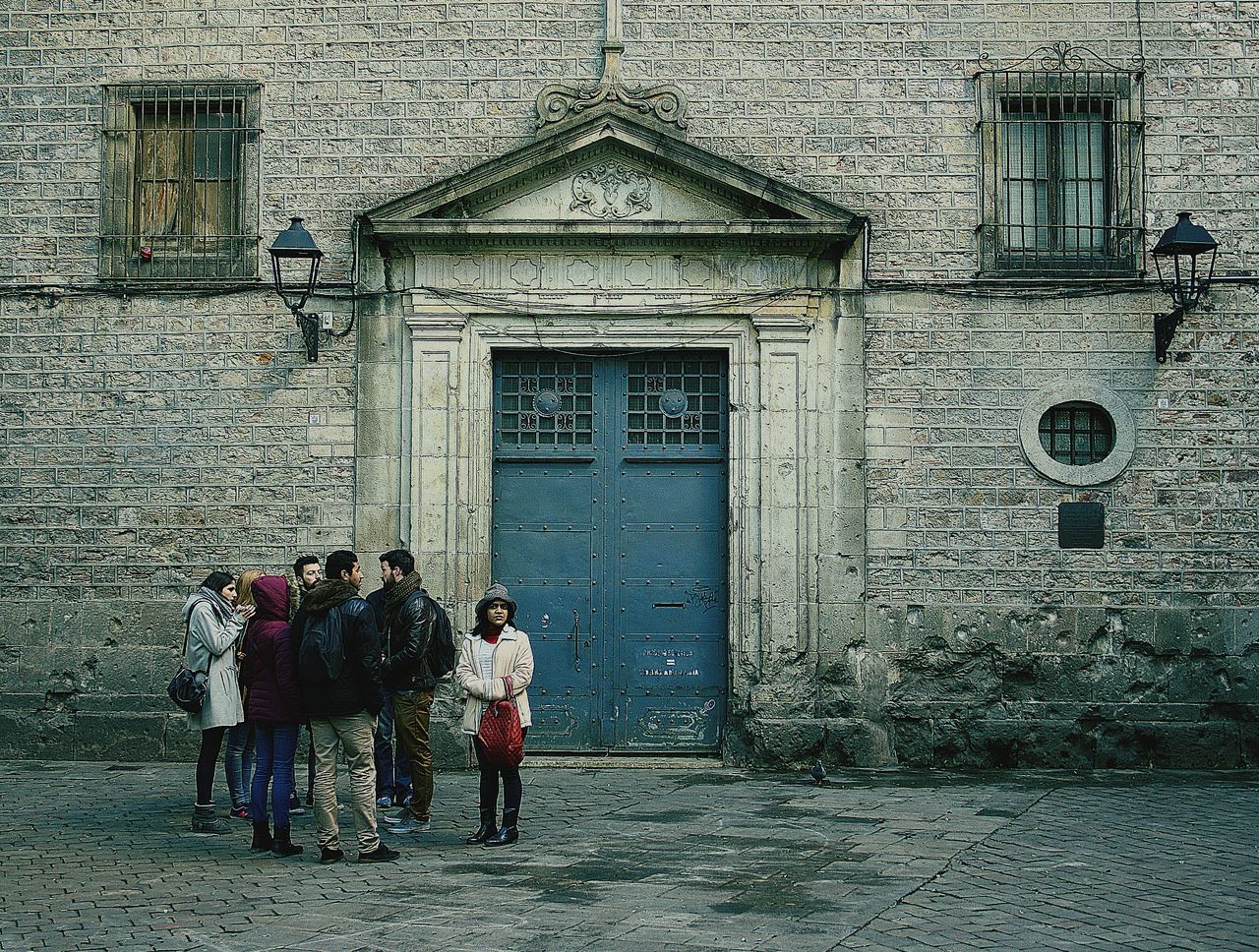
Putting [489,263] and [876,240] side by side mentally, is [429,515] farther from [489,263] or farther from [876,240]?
[876,240]

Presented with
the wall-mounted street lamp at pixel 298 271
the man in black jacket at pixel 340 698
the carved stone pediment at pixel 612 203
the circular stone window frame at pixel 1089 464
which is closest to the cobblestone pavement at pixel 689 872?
the man in black jacket at pixel 340 698

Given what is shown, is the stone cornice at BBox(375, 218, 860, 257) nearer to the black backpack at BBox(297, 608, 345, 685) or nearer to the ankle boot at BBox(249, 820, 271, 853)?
the black backpack at BBox(297, 608, 345, 685)

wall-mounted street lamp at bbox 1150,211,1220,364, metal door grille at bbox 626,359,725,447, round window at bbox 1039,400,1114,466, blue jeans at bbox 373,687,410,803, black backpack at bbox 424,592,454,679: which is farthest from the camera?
metal door grille at bbox 626,359,725,447

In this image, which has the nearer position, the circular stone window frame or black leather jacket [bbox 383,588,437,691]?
black leather jacket [bbox 383,588,437,691]

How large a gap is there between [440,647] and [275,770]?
1.41 meters

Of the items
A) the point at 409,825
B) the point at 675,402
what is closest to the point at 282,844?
the point at 409,825

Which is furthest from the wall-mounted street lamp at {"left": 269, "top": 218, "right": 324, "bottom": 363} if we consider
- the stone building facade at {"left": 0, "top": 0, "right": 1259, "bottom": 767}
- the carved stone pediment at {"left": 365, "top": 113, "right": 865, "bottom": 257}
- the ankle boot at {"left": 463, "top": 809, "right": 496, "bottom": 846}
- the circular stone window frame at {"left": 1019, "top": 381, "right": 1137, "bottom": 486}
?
the circular stone window frame at {"left": 1019, "top": 381, "right": 1137, "bottom": 486}

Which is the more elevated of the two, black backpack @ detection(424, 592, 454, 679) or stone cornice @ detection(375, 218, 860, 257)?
stone cornice @ detection(375, 218, 860, 257)

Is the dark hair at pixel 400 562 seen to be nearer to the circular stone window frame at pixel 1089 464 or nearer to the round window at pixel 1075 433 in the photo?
the circular stone window frame at pixel 1089 464

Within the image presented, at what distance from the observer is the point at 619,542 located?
39.3 ft

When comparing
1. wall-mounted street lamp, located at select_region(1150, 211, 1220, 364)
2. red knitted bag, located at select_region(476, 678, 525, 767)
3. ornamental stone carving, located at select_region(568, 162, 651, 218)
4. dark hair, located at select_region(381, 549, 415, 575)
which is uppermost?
ornamental stone carving, located at select_region(568, 162, 651, 218)

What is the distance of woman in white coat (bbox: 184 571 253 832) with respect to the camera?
8.94 metres

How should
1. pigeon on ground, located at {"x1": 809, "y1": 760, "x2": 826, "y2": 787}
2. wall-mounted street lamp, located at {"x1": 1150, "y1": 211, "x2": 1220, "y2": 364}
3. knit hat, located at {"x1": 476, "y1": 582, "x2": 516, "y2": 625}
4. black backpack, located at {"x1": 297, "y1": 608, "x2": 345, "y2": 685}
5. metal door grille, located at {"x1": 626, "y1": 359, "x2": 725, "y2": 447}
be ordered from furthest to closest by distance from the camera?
metal door grille, located at {"x1": 626, "y1": 359, "x2": 725, "y2": 447}, wall-mounted street lamp, located at {"x1": 1150, "y1": 211, "x2": 1220, "y2": 364}, pigeon on ground, located at {"x1": 809, "y1": 760, "x2": 826, "y2": 787}, knit hat, located at {"x1": 476, "y1": 582, "x2": 516, "y2": 625}, black backpack, located at {"x1": 297, "y1": 608, "x2": 345, "y2": 685}

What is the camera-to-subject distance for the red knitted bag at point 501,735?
8312 millimetres
